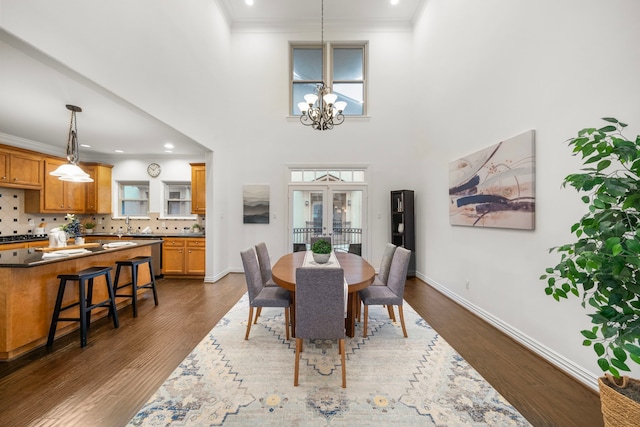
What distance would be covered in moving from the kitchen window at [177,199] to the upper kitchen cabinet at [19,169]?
2.02 metres

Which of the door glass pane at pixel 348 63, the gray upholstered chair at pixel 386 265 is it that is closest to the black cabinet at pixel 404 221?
the gray upholstered chair at pixel 386 265

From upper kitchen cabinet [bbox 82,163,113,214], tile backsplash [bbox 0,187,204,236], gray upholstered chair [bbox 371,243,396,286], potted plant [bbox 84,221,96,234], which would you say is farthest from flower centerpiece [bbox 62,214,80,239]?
gray upholstered chair [bbox 371,243,396,286]

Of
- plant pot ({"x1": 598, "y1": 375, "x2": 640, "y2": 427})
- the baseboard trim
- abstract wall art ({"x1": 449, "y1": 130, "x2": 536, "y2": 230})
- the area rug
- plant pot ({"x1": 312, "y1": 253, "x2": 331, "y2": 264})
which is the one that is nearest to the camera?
plant pot ({"x1": 598, "y1": 375, "x2": 640, "y2": 427})

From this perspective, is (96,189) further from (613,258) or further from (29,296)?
(613,258)

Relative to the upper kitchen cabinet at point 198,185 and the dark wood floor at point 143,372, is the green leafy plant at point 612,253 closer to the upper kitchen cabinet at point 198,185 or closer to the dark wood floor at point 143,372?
the dark wood floor at point 143,372

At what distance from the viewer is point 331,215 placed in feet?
18.3

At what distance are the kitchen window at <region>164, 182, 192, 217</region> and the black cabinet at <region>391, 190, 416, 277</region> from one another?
4.61m

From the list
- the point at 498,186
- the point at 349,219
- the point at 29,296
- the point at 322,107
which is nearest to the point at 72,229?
the point at 29,296

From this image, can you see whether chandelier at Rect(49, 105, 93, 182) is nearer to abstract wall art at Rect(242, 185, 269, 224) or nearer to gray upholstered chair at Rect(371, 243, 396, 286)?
abstract wall art at Rect(242, 185, 269, 224)

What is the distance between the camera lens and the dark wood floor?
1.74m

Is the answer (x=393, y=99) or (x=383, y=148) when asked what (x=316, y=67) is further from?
(x=383, y=148)

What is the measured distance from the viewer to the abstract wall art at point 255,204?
18.1ft

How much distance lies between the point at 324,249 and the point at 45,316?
2.86 m

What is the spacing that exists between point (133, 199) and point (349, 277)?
587 centimetres
